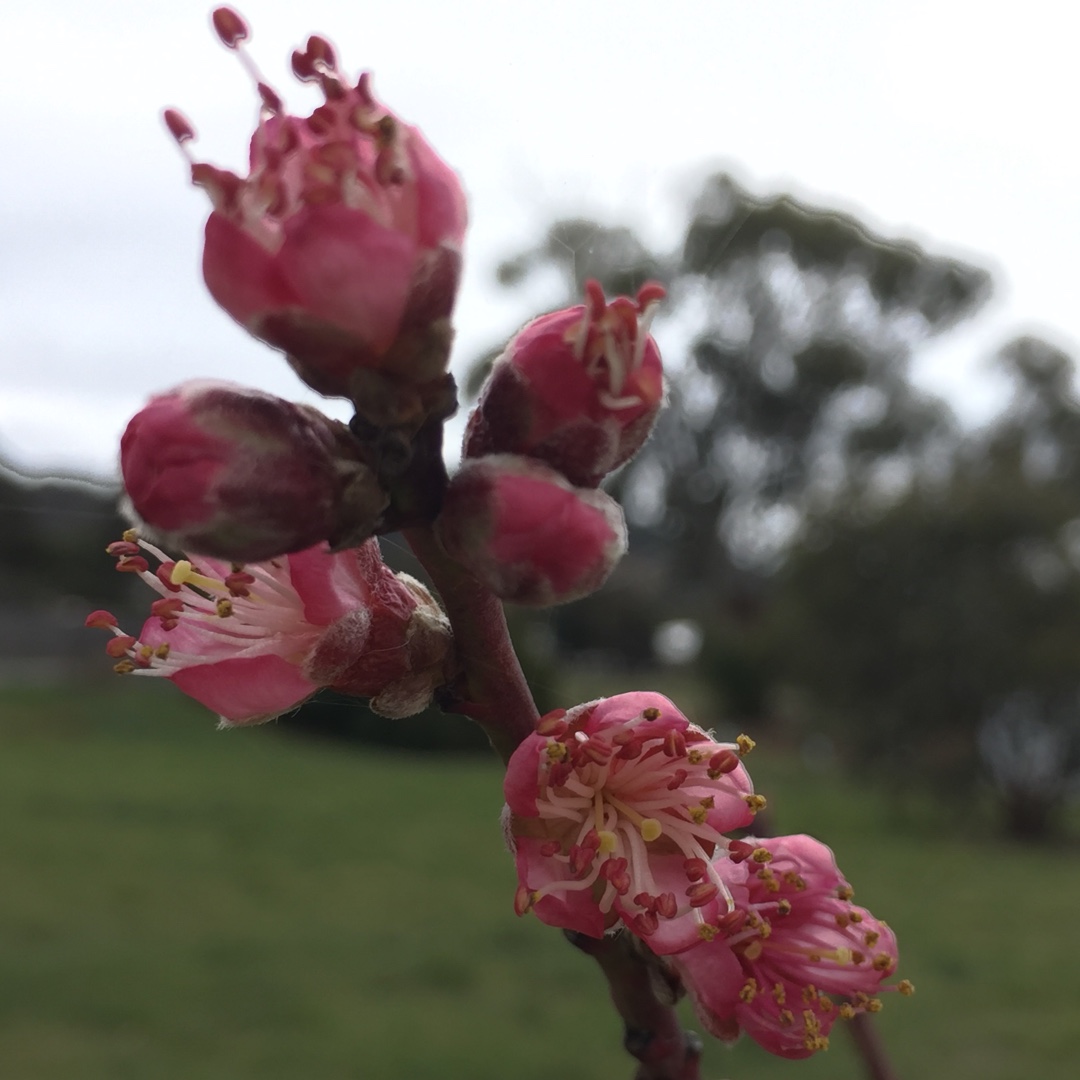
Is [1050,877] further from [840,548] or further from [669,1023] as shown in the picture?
[669,1023]

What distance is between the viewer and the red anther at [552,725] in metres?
0.81

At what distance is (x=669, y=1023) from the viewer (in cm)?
88

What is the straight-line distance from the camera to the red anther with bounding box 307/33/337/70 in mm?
747

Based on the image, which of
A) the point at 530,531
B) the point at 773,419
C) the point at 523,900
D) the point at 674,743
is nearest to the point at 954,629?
the point at 773,419

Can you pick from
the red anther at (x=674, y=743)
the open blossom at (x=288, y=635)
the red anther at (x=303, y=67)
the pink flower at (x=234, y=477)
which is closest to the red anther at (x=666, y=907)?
the red anther at (x=674, y=743)

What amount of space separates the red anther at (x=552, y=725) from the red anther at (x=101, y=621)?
A: 363mm

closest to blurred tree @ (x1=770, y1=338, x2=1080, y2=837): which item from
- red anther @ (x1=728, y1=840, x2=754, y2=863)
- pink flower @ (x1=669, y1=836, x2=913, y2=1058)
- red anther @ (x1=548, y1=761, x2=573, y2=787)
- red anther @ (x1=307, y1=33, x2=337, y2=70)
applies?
pink flower @ (x1=669, y1=836, x2=913, y2=1058)

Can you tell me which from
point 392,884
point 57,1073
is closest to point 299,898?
point 392,884

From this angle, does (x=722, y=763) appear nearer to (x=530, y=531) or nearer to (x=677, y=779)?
(x=677, y=779)

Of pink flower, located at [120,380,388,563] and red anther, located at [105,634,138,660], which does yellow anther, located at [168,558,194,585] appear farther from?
pink flower, located at [120,380,388,563]

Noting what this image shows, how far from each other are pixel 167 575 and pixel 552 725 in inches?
13.4

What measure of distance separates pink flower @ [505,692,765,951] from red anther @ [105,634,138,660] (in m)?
0.32

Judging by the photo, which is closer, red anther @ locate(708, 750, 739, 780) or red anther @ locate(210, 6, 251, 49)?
red anther @ locate(210, 6, 251, 49)

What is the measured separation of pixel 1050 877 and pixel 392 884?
4660mm
